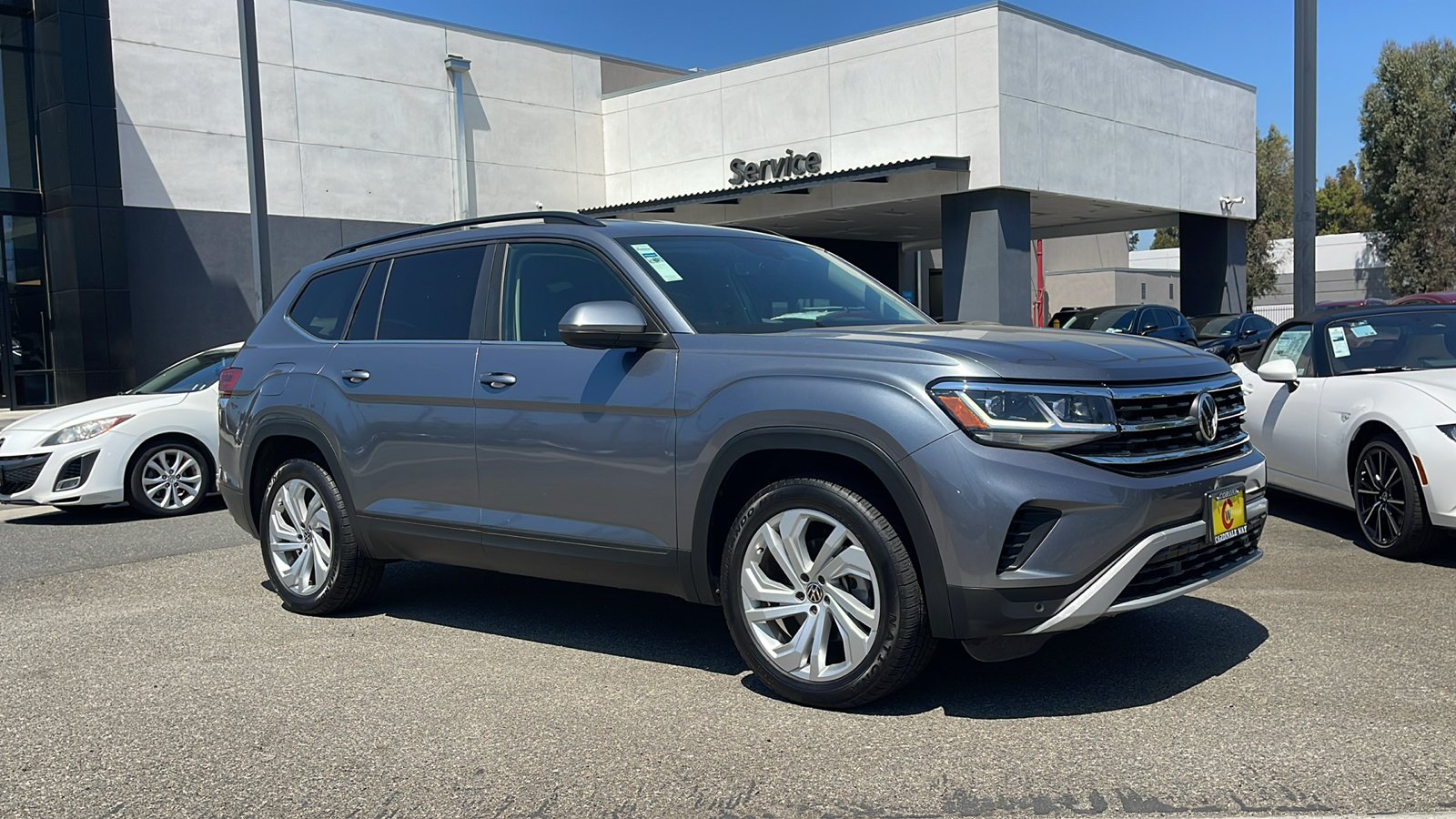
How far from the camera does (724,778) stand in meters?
3.63

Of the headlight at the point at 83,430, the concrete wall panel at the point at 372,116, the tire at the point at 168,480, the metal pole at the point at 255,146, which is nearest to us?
the headlight at the point at 83,430

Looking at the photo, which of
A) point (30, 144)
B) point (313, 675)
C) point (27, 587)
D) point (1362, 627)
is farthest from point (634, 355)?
point (30, 144)

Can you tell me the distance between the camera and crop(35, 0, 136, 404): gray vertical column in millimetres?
20000

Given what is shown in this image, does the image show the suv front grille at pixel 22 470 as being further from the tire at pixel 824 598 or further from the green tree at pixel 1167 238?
the green tree at pixel 1167 238

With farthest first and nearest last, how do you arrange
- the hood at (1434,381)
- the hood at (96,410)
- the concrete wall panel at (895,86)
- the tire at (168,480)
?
the concrete wall panel at (895,86), the tire at (168,480), the hood at (96,410), the hood at (1434,381)

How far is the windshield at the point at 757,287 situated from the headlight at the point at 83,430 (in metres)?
6.43

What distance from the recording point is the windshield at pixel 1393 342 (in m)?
7.20

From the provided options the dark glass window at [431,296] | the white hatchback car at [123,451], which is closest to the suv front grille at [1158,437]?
the dark glass window at [431,296]

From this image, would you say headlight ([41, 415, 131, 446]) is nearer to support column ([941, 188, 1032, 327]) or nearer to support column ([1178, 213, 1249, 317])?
support column ([941, 188, 1032, 327])

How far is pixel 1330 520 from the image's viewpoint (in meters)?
7.95

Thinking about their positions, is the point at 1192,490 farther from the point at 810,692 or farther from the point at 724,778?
the point at 724,778

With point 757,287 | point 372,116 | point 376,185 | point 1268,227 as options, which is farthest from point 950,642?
point 1268,227

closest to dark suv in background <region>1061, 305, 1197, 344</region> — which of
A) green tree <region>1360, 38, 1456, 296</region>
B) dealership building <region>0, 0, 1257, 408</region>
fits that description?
dealership building <region>0, 0, 1257, 408</region>

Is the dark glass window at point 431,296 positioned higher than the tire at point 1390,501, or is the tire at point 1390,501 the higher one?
the dark glass window at point 431,296
